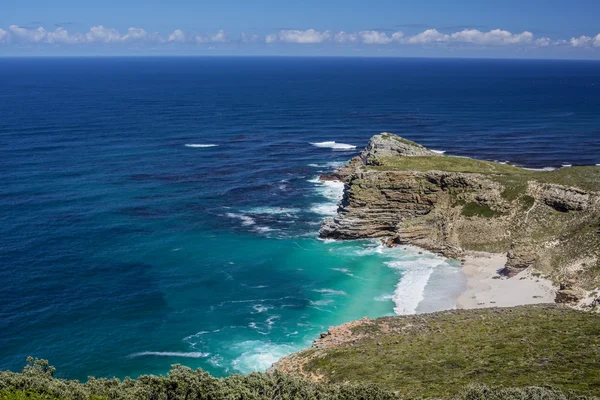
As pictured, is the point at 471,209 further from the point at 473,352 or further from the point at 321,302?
the point at 473,352

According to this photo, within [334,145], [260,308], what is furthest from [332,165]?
[260,308]

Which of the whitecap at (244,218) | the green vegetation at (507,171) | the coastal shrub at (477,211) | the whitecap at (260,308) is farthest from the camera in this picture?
the whitecap at (244,218)

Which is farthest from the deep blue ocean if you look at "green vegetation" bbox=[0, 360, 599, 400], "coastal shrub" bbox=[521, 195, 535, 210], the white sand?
"green vegetation" bbox=[0, 360, 599, 400]

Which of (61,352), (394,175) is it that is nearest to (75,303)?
(61,352)

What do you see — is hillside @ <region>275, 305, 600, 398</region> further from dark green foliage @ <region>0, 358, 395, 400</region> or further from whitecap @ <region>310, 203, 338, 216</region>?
whitecap @ <region>310, 203, 338, 216</region>

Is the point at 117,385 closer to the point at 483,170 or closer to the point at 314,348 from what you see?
the point at 314,348

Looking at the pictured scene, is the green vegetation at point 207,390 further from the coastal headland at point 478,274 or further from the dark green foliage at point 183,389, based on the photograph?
the coastal headland at point 478,274

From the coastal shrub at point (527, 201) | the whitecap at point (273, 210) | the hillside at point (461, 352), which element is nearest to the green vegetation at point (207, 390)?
the hillside at point (461, 352)
